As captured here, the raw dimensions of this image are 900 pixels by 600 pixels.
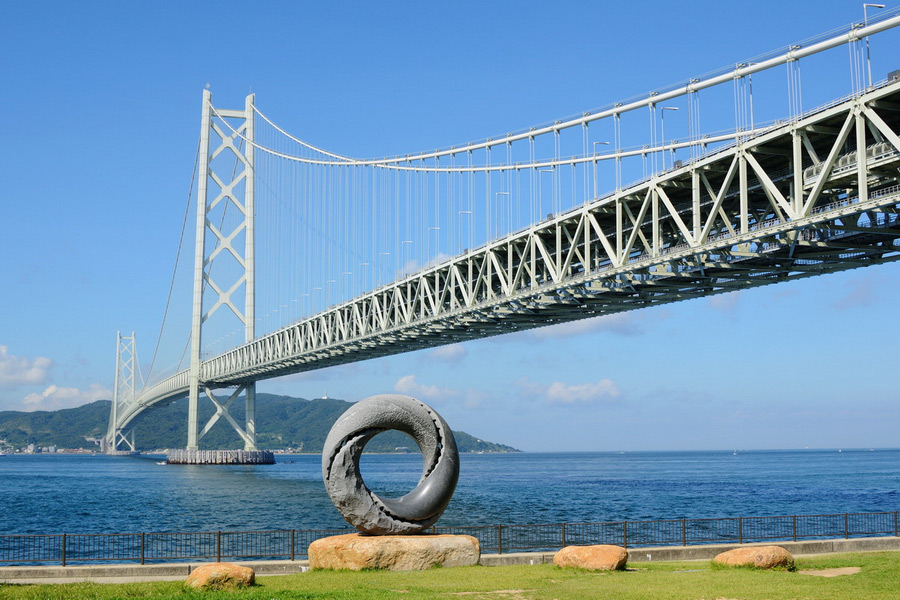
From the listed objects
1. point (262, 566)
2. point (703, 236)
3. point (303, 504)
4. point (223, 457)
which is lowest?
point (303, 504)

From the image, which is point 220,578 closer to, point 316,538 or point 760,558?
point 760,558

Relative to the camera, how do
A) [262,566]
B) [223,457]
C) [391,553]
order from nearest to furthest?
[391,553] < [262,566] < [223,457]

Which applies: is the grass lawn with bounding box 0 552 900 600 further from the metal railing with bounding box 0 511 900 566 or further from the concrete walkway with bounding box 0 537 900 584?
the metal railing with bounding box 0 511 900 566

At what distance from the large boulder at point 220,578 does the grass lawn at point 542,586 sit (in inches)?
11.2

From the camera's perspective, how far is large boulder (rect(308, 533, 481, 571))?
15.7 m

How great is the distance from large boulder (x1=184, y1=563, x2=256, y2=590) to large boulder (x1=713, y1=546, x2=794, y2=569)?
7023 mm

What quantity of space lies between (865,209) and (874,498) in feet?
135

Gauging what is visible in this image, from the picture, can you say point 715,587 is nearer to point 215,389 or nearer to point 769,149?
point 769,149

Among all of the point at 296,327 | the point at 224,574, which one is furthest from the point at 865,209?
the point at 296,327

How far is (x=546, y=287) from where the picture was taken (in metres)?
35.5

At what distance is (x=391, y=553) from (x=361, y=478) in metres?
1.58

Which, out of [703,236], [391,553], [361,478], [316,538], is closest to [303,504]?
[316,538]

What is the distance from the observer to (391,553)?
1581 cm

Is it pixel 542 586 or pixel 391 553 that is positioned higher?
pixel 391 553
